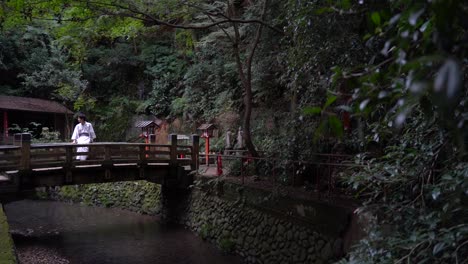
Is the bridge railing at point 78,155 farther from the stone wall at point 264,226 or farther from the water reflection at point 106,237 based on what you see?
the water reflection at point 106,237

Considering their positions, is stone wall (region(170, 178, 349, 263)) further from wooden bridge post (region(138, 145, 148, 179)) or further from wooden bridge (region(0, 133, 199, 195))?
wooden bridge post (region(138, 145, 148, 179))

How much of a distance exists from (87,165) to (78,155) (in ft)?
1.96

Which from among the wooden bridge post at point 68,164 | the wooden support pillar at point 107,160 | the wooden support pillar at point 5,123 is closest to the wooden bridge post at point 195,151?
the wooden support pillar at point 107,160

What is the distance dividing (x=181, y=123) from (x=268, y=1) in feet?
33.4

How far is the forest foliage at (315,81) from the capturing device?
1.44 meters

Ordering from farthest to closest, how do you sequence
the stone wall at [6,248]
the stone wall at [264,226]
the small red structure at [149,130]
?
the small red structure at [149,130], the stone wall at [264,226], the stone wall at [6,248]

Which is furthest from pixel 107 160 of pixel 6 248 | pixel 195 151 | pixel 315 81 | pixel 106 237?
pixel 315 81

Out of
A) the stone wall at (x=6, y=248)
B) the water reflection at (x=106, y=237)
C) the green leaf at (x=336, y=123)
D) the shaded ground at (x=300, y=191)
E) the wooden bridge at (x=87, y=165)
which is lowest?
the water reflection at (x=106, y=237)

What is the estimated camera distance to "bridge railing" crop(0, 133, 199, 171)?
29.1ft

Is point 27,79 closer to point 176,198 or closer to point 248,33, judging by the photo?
point 176,198

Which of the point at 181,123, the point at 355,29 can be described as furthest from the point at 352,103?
the point at 181,123

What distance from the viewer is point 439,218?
2943mm

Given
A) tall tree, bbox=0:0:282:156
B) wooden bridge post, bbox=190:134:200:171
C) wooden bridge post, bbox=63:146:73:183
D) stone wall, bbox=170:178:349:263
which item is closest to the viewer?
stone wall, bbox=170:178:349:263

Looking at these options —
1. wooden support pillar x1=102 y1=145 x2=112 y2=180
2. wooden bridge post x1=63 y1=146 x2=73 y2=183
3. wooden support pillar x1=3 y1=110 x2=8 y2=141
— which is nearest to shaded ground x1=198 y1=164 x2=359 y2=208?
wooden support pillar x1=102 y1=145 x2=112 y2=180
